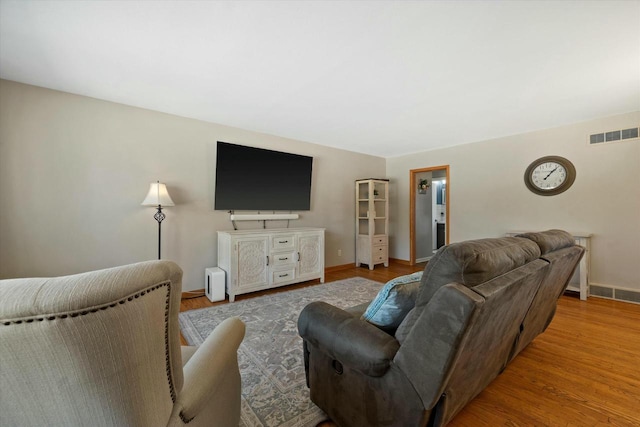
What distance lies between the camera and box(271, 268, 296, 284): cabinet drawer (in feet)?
11.5

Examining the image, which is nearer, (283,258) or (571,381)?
(571,381)

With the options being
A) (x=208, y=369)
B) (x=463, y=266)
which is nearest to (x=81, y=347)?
(x=208, y=369)

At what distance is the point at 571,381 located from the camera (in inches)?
67.4

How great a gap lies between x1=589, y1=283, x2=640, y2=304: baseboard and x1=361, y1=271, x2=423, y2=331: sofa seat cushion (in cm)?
385

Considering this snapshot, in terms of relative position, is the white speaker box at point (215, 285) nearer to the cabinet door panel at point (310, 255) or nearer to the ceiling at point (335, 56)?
the cabinet door panel at point (310, 255)

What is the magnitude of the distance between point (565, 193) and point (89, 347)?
499 cm

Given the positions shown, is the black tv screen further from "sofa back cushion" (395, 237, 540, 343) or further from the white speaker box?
"sofa back cushion" (395, 237, 540, 343)

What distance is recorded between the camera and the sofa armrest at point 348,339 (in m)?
1.03

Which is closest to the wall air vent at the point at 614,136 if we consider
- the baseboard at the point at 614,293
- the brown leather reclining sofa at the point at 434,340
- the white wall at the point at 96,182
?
the baseboard at the point at 614,293

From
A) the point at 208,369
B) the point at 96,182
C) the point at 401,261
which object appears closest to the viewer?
the point at 208,369

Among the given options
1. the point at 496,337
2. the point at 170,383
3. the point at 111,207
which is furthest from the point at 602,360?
the point at 111,207

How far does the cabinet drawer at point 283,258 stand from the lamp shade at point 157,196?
1422 mm

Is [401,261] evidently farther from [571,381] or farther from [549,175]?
[571,381]

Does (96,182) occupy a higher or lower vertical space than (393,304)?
higher
